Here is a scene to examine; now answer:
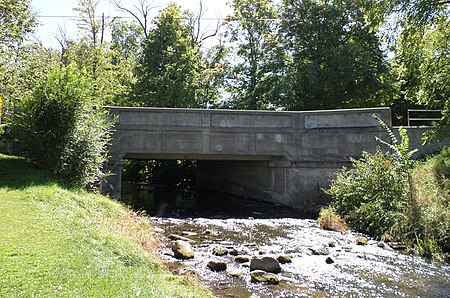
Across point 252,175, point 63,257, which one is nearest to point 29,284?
point 63,257

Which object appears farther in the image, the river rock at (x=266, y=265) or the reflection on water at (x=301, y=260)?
the river rock at (x=266, y=265)

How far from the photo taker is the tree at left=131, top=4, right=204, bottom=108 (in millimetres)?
23812

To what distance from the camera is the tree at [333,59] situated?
71.5 ft

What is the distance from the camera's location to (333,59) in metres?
21.7

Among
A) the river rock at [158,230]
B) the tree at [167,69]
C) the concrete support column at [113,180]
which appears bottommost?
the river rock at [158,230]

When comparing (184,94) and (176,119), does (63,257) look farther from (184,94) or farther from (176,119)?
(184,94)

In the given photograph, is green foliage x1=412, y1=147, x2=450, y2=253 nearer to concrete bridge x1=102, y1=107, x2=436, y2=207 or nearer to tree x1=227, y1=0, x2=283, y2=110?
concrete bridge x1=102, y1=107, x2=436, y2=207

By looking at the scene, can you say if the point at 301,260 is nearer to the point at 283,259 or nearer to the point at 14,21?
the point at 283,259

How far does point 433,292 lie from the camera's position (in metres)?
6.64

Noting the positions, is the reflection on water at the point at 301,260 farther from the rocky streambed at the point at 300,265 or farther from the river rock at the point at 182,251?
the river rock at the point at 182,251

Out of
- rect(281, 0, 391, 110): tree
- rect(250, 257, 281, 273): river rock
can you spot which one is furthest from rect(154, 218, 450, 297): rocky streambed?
rect(281, 0, 391, 110): tree

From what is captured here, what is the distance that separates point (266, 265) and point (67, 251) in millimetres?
3912

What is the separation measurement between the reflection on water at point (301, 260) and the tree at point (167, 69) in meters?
11.0

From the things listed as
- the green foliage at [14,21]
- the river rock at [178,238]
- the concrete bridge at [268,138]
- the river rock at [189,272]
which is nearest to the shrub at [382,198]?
the concrete bridge at [268,138]
